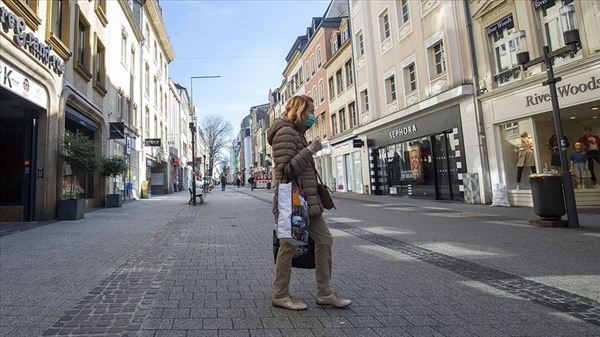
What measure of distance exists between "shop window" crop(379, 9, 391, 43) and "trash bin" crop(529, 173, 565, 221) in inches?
548

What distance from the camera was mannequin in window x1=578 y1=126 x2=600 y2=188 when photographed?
11295mm

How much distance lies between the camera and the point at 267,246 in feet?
21.8

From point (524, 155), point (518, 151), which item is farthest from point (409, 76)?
point (524, 155)

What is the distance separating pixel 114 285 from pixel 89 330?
1.36m

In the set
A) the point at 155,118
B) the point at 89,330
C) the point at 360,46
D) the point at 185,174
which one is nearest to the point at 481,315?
the point at 89,330

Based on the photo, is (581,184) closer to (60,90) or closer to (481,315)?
(481,315)

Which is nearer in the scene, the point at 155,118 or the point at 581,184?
the point at 581,184

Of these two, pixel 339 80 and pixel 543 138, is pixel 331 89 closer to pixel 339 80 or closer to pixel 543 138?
pixel 339 80

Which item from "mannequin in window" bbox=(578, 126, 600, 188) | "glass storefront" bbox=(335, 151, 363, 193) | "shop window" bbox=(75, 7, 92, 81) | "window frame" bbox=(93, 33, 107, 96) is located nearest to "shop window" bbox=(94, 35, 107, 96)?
"window frame" bbox=(93, 33, 107, 96)

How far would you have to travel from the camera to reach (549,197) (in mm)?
7777

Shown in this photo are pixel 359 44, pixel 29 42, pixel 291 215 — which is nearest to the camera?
pixel 291 215

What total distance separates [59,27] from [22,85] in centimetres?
388

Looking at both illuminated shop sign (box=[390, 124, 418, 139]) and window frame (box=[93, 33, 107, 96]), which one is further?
illuminated shop sign (box=[390, 124, 418, 139])

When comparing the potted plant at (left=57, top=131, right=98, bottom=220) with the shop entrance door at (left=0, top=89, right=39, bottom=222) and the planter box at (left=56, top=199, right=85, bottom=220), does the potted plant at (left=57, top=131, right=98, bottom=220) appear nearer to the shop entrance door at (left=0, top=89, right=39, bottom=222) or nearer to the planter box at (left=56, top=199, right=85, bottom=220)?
the planter box at (left=56, top=199, right=85, bottom=220)
